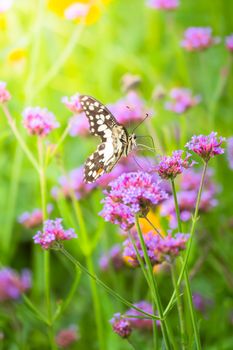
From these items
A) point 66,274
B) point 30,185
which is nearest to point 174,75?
point 30,185

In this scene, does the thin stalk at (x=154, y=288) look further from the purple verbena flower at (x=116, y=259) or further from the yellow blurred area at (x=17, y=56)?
the yellow blurred area at (x=17, y=56)

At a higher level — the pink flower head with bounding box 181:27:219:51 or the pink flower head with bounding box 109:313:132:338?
the pink flower head with bounding box 181:27:219:51

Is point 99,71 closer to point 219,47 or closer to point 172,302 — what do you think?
point 219,47

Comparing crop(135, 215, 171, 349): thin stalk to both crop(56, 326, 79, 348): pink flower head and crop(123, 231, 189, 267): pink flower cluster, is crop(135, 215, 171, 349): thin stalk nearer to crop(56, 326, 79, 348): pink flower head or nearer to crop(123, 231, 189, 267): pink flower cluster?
crop(123, 231, 189, 267): pink flower cluster

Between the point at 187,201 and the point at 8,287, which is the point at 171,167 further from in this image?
the point at 8,287

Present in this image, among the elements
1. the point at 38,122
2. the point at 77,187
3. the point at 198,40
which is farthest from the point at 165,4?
the point at 38,122

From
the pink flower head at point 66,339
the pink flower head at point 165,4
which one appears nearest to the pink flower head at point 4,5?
the pink flower head at point 165,4

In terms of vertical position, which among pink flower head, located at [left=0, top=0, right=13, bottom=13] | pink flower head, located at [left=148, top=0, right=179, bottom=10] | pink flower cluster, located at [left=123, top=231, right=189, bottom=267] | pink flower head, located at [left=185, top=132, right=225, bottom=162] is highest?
pink flower head, located at [left=0, top=0, right=13, bottom=13]

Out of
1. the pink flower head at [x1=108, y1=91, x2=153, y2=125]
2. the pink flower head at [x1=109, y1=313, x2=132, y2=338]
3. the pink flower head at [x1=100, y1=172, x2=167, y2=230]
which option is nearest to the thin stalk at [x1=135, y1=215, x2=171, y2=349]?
the pink flower head at [x1=100, y1=172, x2=167, y2=230]
